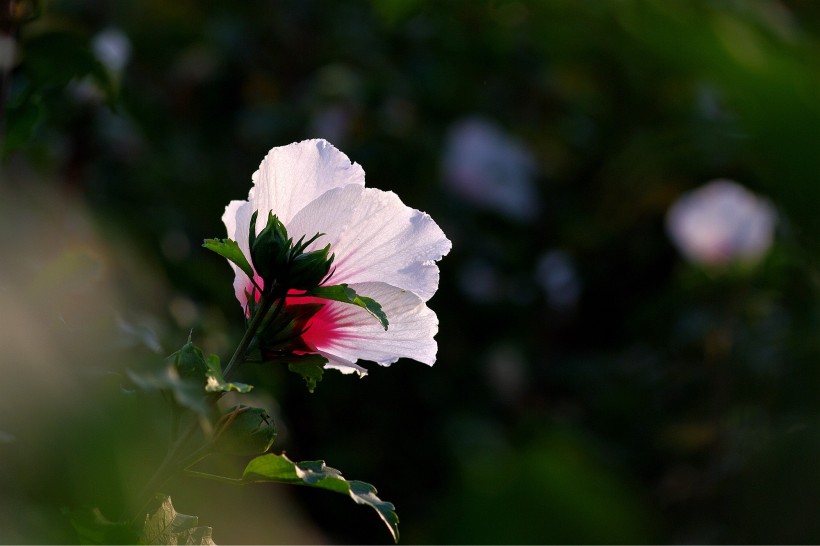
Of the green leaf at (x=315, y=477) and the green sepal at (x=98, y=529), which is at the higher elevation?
the green sepal at (x=98, y=529)

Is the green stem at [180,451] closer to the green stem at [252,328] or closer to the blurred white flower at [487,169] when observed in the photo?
the green stem at [252,328]

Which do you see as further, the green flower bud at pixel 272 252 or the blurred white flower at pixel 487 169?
the blurred white flower at pixel 487 169

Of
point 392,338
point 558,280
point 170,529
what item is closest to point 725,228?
point 558,280

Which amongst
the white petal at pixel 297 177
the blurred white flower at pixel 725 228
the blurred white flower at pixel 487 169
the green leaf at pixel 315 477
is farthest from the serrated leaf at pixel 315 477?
the blurred white flower at pixel 487 169

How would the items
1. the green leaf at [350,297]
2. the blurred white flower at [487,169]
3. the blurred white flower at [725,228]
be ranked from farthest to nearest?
the blurred white flower at [487,169] → the blurred white flower at [725,228] → the green leaf at [350,297]

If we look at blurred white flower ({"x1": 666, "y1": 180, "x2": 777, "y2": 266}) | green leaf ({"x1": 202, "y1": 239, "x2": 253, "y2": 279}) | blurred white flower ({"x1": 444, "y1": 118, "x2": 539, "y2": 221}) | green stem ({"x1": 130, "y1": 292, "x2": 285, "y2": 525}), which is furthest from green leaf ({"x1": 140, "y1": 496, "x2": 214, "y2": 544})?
blurred white flower ({"x1": 444, "y1": 118, "x2": 539, "y2": 221})

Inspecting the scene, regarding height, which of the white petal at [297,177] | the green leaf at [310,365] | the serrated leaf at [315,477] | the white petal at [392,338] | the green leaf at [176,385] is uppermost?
the white petal at [297,177]
